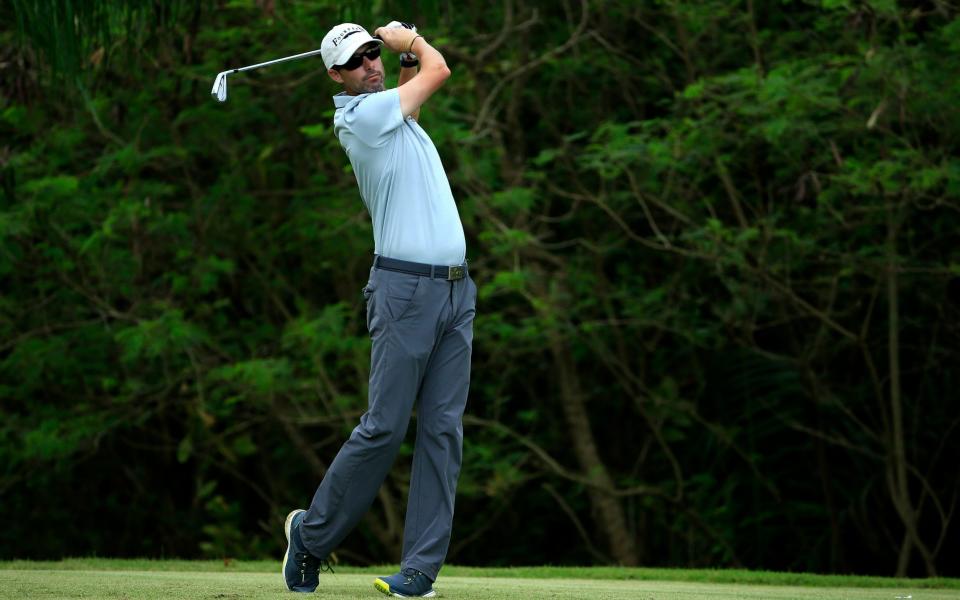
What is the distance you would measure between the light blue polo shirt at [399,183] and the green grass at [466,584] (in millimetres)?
1200

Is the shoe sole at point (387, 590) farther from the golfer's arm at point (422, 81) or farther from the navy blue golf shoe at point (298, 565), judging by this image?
the golfer's arm at point (422, 81)

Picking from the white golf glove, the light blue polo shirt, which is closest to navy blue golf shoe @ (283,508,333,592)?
the light blue polo shirt

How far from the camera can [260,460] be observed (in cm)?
1552

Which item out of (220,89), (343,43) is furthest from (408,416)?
(220,89)

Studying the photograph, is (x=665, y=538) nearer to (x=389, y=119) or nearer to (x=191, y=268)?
(x=191, y=268)

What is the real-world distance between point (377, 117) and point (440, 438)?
1.13 m

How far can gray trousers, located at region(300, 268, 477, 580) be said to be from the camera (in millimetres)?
4973

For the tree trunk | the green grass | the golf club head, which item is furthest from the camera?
the tree trunk

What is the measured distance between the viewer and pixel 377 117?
4.91m

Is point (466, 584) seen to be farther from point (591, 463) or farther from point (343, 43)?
point (591, 463)

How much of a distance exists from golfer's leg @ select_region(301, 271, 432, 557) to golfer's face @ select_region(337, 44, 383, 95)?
0.68m

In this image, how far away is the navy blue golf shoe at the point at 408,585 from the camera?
16.2ft

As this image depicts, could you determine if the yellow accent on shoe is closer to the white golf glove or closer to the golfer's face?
the golfer's face

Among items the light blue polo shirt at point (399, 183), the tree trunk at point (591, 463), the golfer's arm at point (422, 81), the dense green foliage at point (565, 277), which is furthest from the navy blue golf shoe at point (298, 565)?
the tree trunk at point (591, 463)
